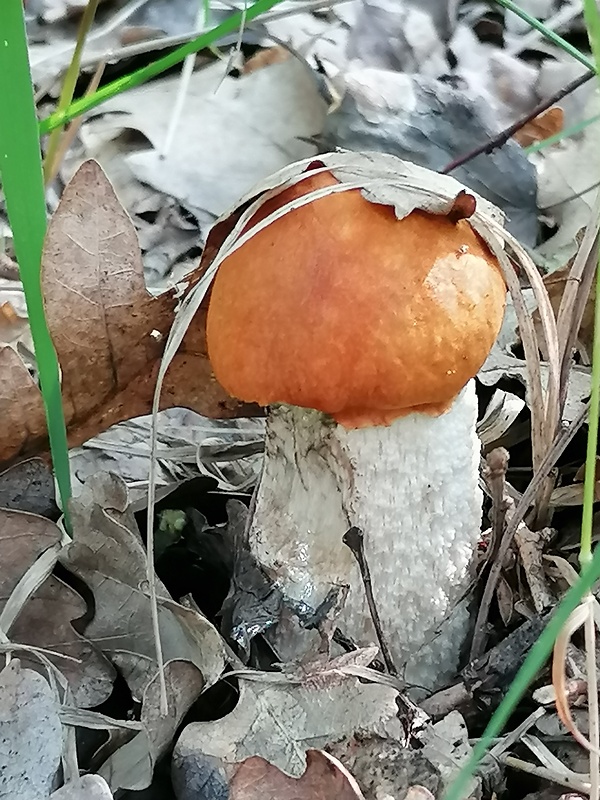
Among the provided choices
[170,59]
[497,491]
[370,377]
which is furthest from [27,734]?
[170,59]

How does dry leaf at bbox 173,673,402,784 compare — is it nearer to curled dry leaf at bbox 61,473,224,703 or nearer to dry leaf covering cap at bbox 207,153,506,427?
curled dry leaf at bbox 61,473,224,703

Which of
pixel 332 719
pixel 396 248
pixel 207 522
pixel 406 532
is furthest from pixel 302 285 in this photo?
pixel 207 522

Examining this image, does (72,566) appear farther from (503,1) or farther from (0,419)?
(503,1)

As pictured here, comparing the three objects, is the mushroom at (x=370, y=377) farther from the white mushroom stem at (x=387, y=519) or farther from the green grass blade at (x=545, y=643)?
the green grass blade at (x=545, y=643)

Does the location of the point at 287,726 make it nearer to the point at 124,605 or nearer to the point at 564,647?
the point at 124,605

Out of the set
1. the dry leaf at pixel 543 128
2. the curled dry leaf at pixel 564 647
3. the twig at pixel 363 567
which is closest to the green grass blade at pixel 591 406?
the curled dry leaf at pixel 564 647

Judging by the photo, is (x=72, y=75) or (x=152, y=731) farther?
(x=72, y=75)
